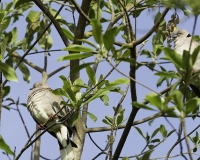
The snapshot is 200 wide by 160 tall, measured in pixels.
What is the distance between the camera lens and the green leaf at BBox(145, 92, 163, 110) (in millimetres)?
1802

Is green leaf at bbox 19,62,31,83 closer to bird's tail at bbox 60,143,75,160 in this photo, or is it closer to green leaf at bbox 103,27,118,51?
bird's tail at bbox 60,143,75,160

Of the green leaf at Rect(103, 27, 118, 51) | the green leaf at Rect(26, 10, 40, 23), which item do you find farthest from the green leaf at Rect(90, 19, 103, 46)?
the green leaf at Rect(26, 10, 40, 23)

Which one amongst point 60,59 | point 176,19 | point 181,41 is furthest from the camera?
point 181,41

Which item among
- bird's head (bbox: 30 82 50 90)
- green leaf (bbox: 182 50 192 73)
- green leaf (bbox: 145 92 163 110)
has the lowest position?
green leaf (bbox: 145 92 163 110)

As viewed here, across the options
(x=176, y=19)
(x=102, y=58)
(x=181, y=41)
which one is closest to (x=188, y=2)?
(x=102, y=58)

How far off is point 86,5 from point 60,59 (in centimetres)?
135

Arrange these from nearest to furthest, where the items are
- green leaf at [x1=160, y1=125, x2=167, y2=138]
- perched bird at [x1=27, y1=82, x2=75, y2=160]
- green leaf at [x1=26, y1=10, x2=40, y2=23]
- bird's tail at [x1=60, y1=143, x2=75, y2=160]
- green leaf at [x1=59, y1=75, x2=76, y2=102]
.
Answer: green leaf at [x1=59, y1=75, x2=76, y2=102] → green leaf at [x1=160, y1=125, x2=167, y2=138] → bird's tail at [x1=60, y1=143, x2=75, y2=160] → green leaf at [x1=26, y1=10, x2=40, y2=23] → perched bird at [x1=27, y1=82, x2=75, y2=160]

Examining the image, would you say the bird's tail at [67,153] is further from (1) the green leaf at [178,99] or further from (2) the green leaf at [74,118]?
(1) the green leaf at [178,99]

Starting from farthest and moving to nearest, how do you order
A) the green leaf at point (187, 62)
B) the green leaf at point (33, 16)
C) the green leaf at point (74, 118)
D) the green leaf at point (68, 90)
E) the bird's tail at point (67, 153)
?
the green leaf at point (33, 16) → the bird's tail at point (67, 153) → the green leaf at point (74, 118) → the green leaf at point (68, 90) → the green leaf at point (187, 62)

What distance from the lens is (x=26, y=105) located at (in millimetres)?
4961

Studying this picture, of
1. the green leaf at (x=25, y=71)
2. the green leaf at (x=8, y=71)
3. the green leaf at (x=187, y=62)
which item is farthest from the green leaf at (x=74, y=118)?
the green leaf at (x=25, y=71)

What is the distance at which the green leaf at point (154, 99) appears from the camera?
1.80 m

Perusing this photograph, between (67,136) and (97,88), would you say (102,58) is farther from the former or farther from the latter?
(67,136)

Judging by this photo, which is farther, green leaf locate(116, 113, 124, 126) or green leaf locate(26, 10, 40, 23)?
green leaf locate(26, 10, 40, 23)
